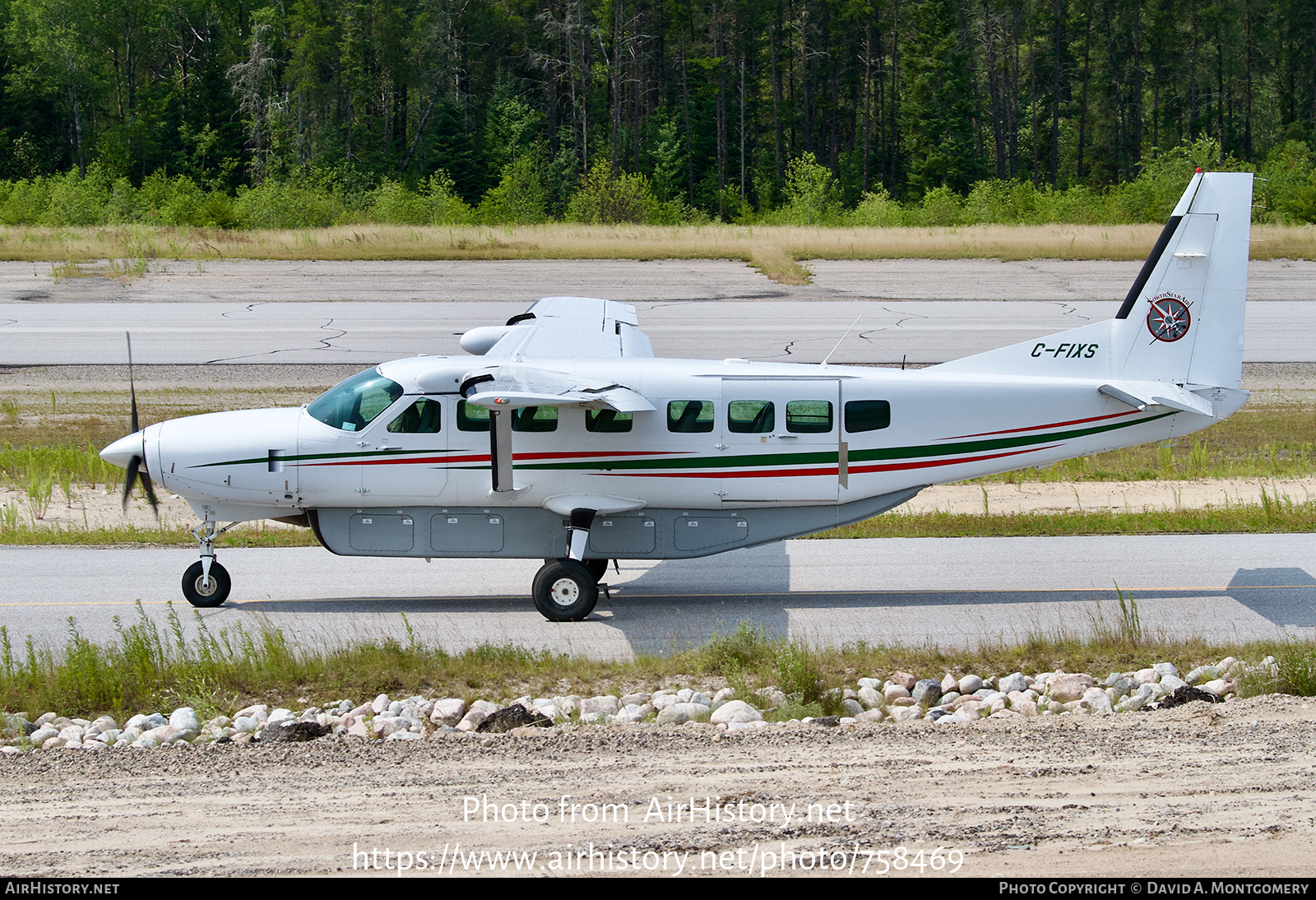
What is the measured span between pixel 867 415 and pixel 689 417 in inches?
86.8

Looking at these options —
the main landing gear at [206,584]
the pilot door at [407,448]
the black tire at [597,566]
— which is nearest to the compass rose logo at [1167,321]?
the black tire at [597,566]

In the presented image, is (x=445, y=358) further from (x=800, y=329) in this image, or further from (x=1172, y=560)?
(x=800, y=329)

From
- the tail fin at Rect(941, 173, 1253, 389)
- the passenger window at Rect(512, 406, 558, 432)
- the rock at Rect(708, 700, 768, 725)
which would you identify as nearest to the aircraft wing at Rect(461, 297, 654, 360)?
the passenger window at Rect(512, 406, 558, 432)

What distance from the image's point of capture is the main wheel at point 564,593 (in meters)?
13.5

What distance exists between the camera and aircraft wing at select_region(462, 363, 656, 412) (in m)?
12.4

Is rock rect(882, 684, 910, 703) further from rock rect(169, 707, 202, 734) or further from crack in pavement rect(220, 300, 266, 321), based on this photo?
crack in pavement rect(220, 300, 266, 321)

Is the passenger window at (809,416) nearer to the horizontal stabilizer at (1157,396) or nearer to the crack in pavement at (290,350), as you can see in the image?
the horizontal stabilizer at (1157,396)

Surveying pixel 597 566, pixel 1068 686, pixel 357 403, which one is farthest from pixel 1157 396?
pixel 357 403

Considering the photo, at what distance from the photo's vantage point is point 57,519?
18.3 meters

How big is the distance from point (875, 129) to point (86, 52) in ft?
197

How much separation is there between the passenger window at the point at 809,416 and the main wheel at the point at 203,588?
7.23 metres

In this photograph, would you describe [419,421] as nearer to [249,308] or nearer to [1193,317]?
[1193,317]

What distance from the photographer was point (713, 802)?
761 centimetres

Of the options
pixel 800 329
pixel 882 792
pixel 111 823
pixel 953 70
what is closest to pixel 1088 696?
pixel 882 792
